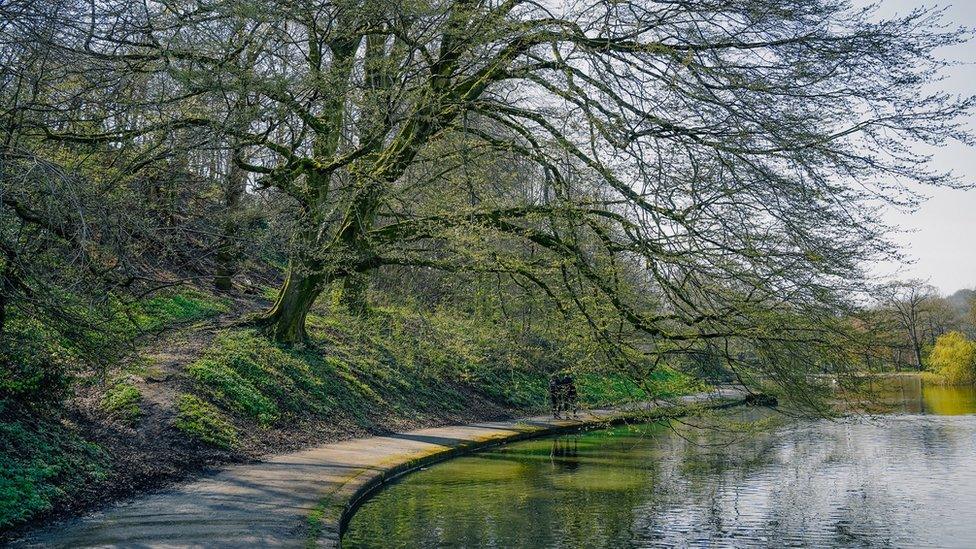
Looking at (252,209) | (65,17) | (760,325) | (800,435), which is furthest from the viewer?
(800,435)

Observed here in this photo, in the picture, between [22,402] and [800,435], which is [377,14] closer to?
[22,402]

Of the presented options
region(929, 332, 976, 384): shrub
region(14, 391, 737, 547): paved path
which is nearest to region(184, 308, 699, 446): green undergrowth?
region(14, 391, 737, 547): paved path

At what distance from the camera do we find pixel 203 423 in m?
12.9

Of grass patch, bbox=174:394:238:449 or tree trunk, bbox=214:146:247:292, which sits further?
tree trunk, bbox=214:146:247:292

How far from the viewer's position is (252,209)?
1475 centimetres

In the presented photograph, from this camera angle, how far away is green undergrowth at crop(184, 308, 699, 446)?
1449 cm

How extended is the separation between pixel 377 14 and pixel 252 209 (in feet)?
17.0

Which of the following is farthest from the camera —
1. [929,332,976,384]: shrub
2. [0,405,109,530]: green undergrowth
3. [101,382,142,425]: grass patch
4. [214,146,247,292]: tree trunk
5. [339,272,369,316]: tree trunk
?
[929,332,976,384]: shrub

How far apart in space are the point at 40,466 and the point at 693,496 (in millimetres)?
8516

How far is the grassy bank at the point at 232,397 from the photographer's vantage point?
942 centimetres

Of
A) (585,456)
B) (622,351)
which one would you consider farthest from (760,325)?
(585,456)

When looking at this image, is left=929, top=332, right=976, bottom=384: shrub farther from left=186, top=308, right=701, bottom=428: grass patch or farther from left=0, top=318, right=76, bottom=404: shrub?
left=0, top=318, right=76, bottom=404: shrub

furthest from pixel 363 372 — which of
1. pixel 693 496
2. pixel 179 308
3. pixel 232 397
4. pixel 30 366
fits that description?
pixel 30 366

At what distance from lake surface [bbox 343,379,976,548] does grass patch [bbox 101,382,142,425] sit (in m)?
3.61
